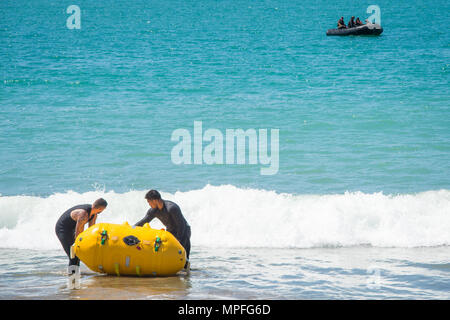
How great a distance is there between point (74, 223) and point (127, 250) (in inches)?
34.6

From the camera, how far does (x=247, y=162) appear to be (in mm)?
15312

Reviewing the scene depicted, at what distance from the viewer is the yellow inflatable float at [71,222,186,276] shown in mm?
7266

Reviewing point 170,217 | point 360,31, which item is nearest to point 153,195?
point 170,217

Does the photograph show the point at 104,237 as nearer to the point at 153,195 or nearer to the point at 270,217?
the point at 153,195

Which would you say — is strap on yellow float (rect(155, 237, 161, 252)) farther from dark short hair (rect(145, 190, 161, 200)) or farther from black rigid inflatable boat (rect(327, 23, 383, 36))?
black rigid inflatable boat (rect(327, 23, 383, 36))

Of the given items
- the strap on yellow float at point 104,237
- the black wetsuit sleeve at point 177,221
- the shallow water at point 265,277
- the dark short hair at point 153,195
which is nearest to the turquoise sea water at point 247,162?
the shallow water at point 265,277

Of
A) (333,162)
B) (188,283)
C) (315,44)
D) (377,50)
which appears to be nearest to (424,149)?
(333,162)

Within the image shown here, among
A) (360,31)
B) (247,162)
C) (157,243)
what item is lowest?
(157,243)

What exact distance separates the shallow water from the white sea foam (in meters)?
0.63

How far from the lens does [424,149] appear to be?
15.7 meters

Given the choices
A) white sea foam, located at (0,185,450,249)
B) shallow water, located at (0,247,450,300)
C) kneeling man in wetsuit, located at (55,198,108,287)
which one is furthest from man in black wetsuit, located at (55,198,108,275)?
white sea foam, located at (0,185,450,249)

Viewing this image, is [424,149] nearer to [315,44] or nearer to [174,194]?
[174,194]

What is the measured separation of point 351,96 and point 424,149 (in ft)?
18.7
